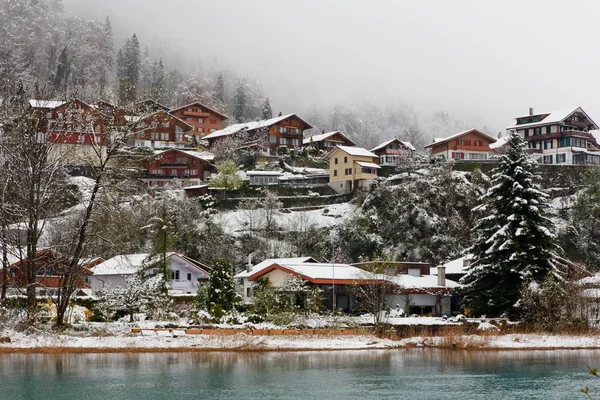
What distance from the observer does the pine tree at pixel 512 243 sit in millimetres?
41438

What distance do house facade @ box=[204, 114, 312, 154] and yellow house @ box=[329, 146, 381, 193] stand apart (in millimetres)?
14667

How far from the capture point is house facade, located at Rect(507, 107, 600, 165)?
8844 cm

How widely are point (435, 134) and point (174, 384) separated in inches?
6957

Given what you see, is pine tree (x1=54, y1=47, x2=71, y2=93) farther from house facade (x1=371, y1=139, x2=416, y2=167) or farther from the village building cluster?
house facade (x1=371, y1=139, x2=416, y2=167)

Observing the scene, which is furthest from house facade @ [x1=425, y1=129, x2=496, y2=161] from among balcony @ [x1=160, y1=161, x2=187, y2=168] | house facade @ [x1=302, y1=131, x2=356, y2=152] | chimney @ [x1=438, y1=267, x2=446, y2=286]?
chimney @ [x1=438, y1=267, x2=446, y2=286]

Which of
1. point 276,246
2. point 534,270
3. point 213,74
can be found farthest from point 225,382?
point 213,74

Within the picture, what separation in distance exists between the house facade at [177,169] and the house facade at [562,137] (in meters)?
37.7

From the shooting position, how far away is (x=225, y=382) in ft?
81.1

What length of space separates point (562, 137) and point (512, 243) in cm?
5197

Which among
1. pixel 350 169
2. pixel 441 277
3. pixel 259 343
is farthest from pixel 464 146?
pixel 259 343

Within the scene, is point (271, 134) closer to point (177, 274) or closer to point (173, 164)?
point (173, 164)

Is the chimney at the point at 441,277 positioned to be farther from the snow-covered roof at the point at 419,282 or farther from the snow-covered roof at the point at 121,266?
the snow-covered roof at the point at 121,266

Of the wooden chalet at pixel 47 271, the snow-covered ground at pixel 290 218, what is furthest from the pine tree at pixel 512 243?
the snow-covered ground at pixel 290 218

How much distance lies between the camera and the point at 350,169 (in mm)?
86125
